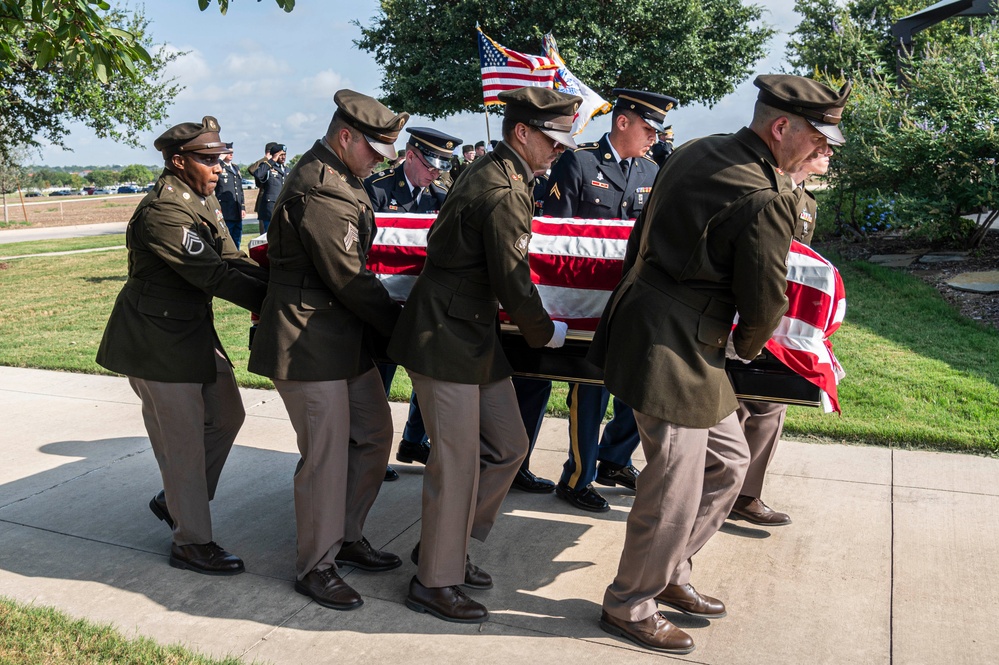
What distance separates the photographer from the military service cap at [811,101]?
8.66 feet

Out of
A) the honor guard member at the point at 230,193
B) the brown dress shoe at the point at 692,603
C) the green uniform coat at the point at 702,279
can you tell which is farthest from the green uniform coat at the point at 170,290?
the honor guard member at the point at 230,193

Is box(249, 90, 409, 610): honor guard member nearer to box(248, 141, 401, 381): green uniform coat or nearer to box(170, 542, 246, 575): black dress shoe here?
box(248, 141, 401, 381): green uniform coat

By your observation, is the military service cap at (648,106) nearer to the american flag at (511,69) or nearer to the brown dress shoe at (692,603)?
the brown dress shoe at (692,603)

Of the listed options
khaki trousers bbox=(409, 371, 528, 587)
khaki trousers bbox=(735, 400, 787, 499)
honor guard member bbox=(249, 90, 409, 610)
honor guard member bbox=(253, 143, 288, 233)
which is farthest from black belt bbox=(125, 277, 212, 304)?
honor guard member bbox=(253, 143, 288, 233)

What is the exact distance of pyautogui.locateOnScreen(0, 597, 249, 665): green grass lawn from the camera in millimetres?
2797

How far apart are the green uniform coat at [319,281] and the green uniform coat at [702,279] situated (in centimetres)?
95

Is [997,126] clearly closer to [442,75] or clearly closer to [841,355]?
[841,355]

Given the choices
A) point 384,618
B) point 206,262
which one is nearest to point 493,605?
point 384,618

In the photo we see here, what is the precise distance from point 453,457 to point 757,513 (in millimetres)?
1510

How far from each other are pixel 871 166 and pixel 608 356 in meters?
8.88

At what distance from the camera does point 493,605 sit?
10.6 feet

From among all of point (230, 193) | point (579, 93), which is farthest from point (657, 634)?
point (230, 193)

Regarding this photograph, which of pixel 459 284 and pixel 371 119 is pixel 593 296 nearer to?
pixel 459 284

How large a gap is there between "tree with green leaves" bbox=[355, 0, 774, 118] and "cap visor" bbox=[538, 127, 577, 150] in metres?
19.5
